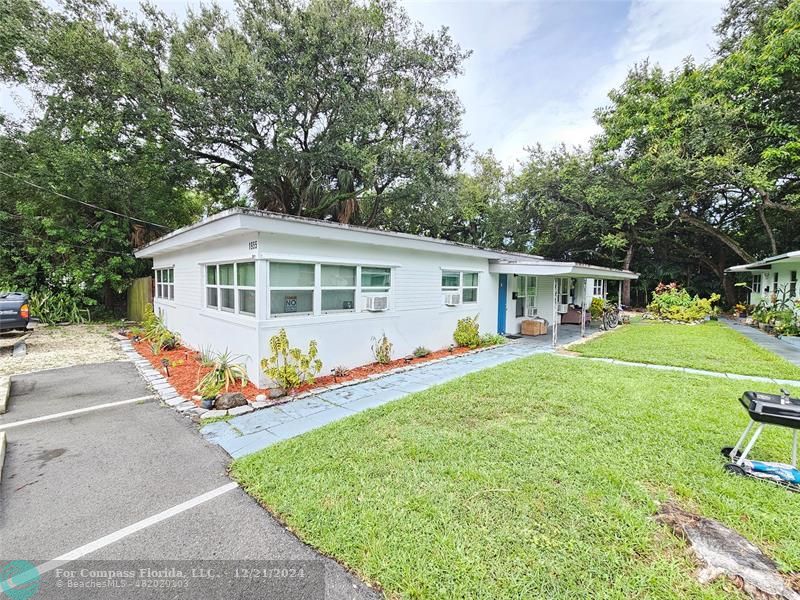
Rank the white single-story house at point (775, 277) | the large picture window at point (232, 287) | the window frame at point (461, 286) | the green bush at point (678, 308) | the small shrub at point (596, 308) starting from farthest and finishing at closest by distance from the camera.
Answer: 1. the small shrub at point (596, 308)
2. the green bush at point (678, 308)
3. the white single-story house at point (775, 277)
4. the window frame at point (461, 286)
5. the large picture window at point (232, 287)

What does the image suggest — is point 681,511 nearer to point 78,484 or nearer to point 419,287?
point 78,484

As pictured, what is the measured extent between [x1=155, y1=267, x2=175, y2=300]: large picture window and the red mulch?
6.40 ft

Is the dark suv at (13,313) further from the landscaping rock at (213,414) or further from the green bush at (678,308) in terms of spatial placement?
the green bush at (678,308)

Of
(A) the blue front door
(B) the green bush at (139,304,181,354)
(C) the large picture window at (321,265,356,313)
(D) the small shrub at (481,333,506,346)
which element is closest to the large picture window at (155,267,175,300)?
(B) the green bush at (139,304,181,354)

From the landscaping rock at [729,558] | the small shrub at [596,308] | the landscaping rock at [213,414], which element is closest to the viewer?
the landscaping rock at [729,558]

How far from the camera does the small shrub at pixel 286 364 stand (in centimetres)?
566

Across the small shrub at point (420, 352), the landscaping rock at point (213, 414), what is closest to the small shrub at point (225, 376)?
the landscaping rock at point (213, 414)

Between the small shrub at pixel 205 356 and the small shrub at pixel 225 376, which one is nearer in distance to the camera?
the small shrub at pixel 225 376

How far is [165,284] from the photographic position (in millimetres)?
11461

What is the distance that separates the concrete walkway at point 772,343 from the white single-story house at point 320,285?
4888 millimetres

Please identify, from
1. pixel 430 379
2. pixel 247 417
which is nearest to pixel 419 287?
pixel 430 379

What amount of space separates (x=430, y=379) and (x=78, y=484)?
5.02 metres

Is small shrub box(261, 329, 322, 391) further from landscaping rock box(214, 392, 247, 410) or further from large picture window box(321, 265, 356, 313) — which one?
large picture window box(321, 265, 356, 313)

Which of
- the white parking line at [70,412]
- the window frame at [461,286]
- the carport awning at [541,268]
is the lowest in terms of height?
the white parking line at [70,412]
